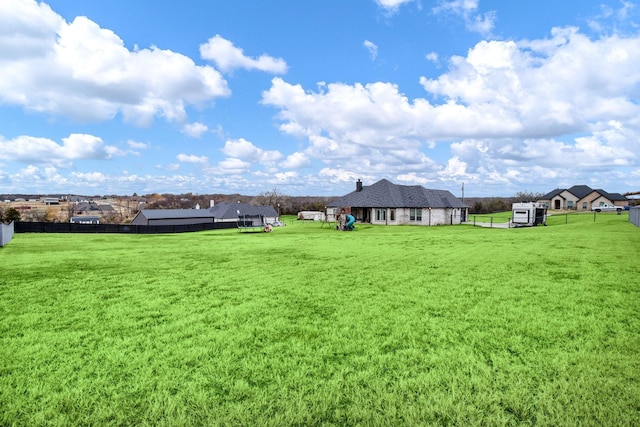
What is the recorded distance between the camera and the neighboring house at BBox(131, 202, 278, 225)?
2362 inches

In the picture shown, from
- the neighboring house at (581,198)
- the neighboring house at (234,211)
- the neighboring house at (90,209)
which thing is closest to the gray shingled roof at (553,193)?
the neighboring house at (581,198)

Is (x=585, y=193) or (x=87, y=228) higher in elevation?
(x=585, y=193)

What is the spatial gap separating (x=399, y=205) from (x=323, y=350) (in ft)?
132

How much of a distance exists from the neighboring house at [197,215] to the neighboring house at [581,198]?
60.1 metres

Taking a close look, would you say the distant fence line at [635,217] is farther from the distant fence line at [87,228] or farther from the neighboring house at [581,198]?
the distant fence line at [87,228]

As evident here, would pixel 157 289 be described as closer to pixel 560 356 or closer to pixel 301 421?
pixel 301 421

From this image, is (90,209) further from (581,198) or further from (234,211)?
(581,198)

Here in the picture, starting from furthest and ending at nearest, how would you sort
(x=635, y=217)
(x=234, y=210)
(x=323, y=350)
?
(x=234, y=210)
(x=635, y=217)
(x=323, y=350)

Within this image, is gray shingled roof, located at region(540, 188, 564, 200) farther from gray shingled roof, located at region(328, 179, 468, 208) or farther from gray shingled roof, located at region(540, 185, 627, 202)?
gray shingled roof, located at region(328, 179, 468, 208)

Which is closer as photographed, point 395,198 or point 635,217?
point 635,217

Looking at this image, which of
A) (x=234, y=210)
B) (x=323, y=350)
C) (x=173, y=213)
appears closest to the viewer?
(x=323, y=350)

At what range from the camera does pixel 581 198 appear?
67.8 meters

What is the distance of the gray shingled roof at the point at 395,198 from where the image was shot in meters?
44.1

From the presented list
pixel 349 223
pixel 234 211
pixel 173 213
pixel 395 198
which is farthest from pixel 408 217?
pixel 173 213
